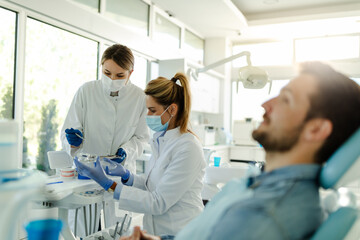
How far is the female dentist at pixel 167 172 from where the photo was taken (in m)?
1.39

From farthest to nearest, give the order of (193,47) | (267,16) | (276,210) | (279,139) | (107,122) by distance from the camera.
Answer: (193,47)
(267,16)
(107,122)
(279,139)
(276,210)

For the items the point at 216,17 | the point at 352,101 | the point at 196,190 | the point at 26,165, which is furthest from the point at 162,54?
the point at 352,101

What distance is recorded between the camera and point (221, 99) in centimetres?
578

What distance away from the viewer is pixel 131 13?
3598 millimetres

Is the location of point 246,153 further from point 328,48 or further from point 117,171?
point 117,171

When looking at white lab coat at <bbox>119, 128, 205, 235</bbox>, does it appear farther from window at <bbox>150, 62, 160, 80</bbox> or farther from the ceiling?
the ceiling

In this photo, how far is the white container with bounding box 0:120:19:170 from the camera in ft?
2.32

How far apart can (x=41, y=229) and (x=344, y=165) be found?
759mm

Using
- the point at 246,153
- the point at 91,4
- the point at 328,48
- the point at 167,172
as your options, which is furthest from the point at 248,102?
the point at 167,172

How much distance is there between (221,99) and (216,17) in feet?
5.44

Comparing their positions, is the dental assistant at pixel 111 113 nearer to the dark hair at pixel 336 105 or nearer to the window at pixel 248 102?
the dark hair at pixel 336 105

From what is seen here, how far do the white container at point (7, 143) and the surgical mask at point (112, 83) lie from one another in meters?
1.20

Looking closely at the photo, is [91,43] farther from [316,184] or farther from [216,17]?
[316,184]

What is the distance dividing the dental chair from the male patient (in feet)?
0.10
